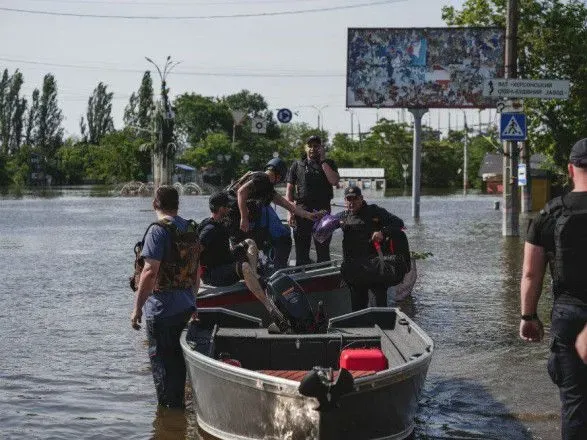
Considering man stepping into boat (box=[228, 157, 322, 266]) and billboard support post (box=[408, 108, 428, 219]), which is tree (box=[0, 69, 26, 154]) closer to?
billboard support post (box=[408, 108, 428, 219])

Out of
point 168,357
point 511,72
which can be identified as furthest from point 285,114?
point 168,357

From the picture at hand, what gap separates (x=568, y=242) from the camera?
5617mm

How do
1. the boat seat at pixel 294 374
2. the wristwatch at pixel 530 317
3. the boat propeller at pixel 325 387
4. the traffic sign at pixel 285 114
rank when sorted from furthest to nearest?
the traffic sign at pixel 285 114, the boat seat at pixel 294 374, the boat propeller at pixel 325 387, the wristwatch at pixel 530 317

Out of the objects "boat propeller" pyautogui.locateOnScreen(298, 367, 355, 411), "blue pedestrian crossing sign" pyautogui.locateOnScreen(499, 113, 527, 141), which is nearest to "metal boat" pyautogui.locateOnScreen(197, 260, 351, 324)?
"boat propeller" pyautogui.locateOnScreen(298, 367, 355, 411)

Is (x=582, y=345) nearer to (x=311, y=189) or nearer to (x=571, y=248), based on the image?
(x=571, y=248)

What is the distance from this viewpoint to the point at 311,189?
13.7 m

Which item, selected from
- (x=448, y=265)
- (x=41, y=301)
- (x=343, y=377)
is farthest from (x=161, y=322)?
(x=448, y=265)

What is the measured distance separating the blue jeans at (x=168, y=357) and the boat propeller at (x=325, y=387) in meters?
2.14

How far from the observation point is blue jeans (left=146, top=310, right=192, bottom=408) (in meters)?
8.25

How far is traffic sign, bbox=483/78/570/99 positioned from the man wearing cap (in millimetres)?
17133

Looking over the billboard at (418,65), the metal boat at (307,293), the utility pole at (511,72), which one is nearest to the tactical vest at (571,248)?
the metal boat at (307,293)

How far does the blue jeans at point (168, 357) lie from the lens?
325 inches

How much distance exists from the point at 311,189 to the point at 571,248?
8.21 metres

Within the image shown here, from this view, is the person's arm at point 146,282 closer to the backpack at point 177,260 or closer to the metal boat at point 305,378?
the backpack at point 177,260
